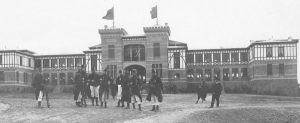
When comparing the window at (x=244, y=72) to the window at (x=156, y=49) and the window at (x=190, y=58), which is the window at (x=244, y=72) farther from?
the window at (x=156, y=49)

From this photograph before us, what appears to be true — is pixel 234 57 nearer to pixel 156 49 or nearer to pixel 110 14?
pixel 156 49

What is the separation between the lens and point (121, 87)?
18844mm

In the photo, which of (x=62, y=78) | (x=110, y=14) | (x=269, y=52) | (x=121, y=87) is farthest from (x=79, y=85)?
(x=62, y=78)

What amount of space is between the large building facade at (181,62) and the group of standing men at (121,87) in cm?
3105

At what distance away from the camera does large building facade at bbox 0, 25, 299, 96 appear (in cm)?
5169

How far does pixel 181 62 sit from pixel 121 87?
36930 mm

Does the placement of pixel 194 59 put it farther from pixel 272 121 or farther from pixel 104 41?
pixel 272 121

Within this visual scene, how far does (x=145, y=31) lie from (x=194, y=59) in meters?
10.9

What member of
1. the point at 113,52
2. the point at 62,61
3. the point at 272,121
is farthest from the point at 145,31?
the point at 272,121

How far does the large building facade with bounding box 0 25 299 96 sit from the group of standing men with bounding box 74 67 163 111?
3105cm

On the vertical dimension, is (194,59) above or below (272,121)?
above

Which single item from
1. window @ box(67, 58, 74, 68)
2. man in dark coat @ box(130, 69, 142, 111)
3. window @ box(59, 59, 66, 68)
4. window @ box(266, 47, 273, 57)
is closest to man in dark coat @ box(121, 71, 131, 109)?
man in dark coat @ box(130, 69, 142, 111)

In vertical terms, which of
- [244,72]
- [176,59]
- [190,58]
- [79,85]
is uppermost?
[190,58]

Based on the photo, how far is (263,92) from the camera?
46375 millimetres
